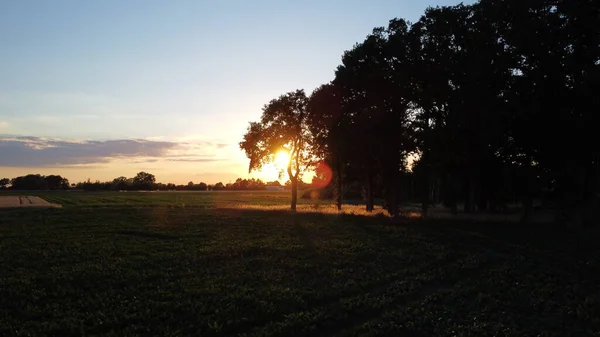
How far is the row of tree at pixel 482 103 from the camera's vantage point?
32219mm

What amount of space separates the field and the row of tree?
660cm

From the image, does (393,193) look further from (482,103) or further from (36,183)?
(36,183)

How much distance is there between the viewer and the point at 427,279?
1777 centimetres

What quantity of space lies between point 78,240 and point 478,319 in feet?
75.0

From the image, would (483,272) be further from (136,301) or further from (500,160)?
(500,160)

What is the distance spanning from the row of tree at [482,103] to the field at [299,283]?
6.60 m

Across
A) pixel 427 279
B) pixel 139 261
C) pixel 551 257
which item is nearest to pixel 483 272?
pixel 427 279

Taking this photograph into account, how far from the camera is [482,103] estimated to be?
3388 centimetres

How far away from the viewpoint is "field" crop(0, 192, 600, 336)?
40.9 ft

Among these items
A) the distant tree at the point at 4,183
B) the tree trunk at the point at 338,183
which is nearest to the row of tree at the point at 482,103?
the tree trunk at the point at 338,183

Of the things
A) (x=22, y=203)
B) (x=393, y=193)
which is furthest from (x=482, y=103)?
(x=22, y=203)

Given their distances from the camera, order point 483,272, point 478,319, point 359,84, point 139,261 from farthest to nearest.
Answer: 1. point 359,84
2. point 139,261
3. point 483,272
4. point 478,319

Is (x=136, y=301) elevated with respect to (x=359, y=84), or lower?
lower

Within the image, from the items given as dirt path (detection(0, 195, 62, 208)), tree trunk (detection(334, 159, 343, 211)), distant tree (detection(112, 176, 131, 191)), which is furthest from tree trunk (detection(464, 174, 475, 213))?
distant tree (detection(112, 176, 131, 191))
